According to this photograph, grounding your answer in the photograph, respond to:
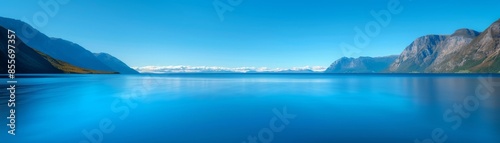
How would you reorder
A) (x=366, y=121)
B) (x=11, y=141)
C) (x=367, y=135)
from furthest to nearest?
1. (x=366, y=121)
2. (x=367, y=135)
3. (x=11, y=141)

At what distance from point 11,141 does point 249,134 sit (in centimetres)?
1389

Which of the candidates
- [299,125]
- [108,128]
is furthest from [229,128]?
[108,128]

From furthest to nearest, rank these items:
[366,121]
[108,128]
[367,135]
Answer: [366,121], [108,128], [367,135]

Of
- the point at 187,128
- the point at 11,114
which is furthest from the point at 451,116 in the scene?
the point at 11,114

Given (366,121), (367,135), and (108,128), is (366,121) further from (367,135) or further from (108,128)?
(108,128)

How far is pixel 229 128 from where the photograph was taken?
755 inches

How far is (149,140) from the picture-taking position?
51.8 ft

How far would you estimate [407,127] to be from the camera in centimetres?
1941

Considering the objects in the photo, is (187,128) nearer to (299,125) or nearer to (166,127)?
(166,127)

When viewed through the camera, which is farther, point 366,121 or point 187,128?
point 366,121

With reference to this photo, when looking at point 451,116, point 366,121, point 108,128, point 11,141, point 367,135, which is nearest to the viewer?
point 11,141

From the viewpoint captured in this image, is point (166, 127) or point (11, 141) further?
point (166, 127)

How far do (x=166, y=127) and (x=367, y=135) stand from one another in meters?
13.9

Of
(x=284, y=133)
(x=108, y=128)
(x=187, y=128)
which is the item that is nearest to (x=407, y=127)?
(x=284, y=133)
